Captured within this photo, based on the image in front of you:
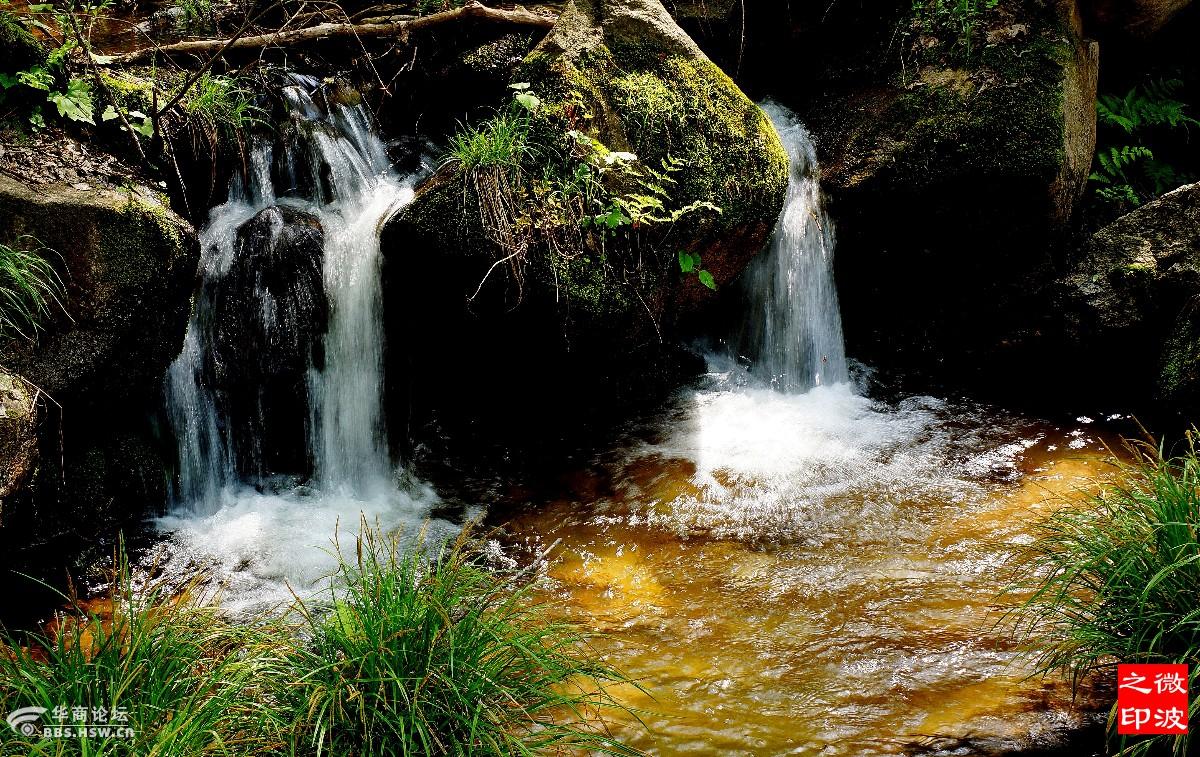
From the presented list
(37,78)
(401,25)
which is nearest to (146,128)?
(37,78)

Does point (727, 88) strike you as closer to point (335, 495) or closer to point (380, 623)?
point (335, 495)

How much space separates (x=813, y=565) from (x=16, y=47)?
17.5 ft

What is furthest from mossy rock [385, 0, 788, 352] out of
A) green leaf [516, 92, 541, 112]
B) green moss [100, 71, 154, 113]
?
green moss [100, 71, 154, 113]

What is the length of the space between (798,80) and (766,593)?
5.28 m

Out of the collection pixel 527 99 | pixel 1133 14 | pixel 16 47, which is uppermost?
pixel 1133 14

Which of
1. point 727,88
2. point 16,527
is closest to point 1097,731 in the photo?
point 727,88

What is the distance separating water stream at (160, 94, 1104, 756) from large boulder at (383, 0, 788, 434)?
23.0 inches

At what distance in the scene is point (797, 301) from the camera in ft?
21.0

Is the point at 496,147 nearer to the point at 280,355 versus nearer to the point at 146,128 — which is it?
the point at 280,355

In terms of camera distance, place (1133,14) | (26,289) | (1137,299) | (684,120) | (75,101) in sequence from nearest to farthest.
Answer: (26,289)
(75,101)
(684,120)
(1137,299)
(1133,14)

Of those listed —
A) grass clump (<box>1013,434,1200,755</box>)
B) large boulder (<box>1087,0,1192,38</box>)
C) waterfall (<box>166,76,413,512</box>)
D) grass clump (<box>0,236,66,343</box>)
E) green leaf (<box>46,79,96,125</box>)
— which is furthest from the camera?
large boulder (<box>1087,0,1192,38</box>)

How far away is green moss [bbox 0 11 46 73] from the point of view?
431cm

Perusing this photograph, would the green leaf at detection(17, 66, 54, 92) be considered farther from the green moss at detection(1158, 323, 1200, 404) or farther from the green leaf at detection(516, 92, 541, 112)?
the green moss at detection(1158, 323, 1200, 404)

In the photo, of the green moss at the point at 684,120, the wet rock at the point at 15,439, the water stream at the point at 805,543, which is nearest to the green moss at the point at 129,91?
the wet rock at the point at 15,439
